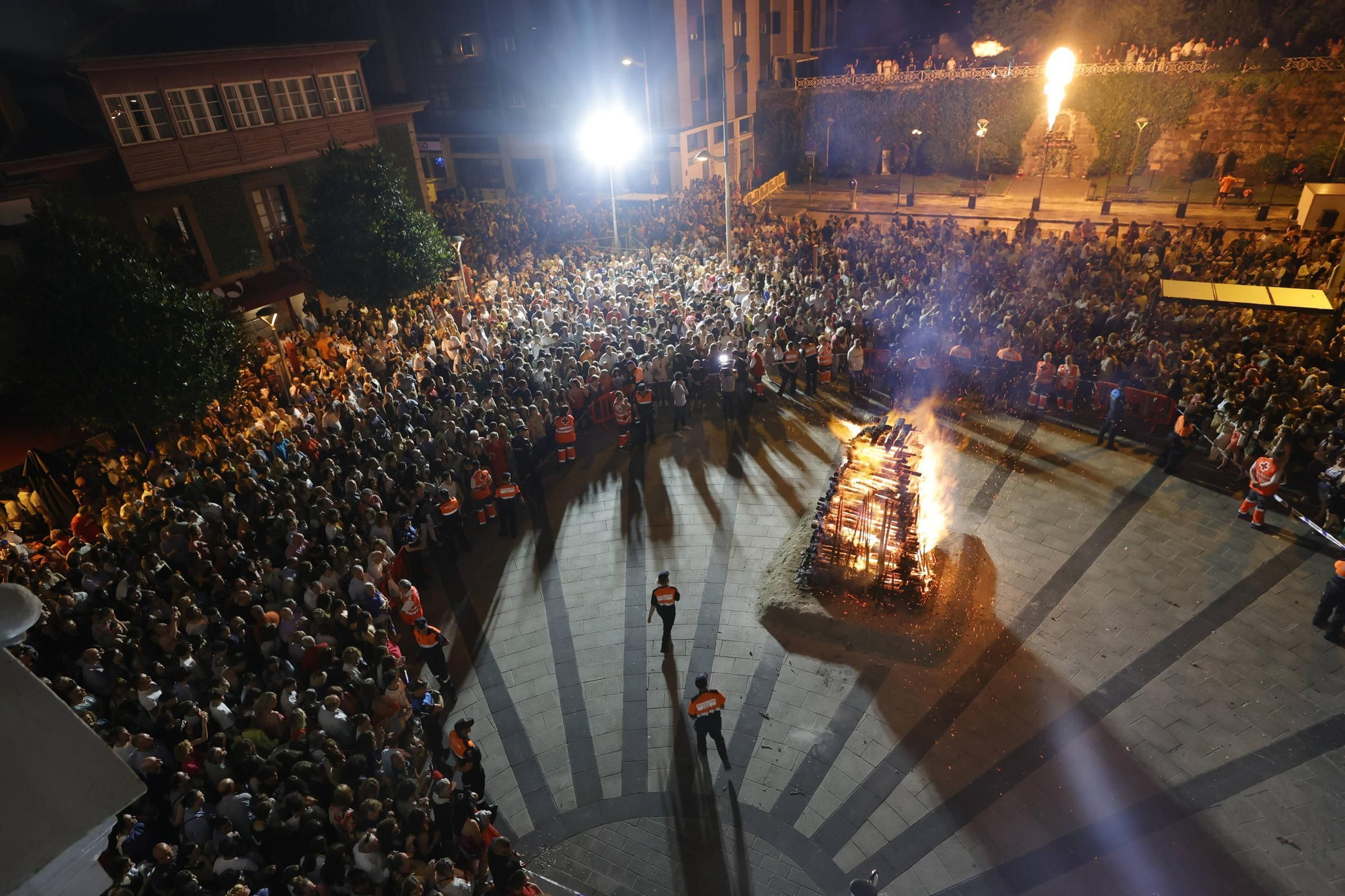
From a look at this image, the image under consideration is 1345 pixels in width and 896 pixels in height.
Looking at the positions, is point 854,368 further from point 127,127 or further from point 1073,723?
point 127,127

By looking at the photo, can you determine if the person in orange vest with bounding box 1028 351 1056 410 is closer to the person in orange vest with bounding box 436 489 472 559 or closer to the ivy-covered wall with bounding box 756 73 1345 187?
the person in orange vest with bounding box 436 489 472 559

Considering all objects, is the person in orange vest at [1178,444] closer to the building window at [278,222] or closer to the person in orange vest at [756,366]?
the person in orange vest at [756,366]

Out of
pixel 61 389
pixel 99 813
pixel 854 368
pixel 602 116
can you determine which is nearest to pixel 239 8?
pixel 602 116

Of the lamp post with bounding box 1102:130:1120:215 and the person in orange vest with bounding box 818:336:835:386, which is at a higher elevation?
the lamp post with bounding box 1102:130:1120:215

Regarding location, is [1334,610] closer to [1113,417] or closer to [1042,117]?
[1113,417]

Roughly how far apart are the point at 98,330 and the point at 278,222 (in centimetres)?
1149

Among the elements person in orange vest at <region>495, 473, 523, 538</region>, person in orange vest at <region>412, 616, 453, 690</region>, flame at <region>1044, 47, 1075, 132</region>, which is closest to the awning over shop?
person in orange vest at <region>495, 473, 523, 538</region>

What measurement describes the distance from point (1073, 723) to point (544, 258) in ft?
71.9

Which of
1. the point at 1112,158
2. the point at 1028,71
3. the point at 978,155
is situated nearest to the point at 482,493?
the point at 978,155

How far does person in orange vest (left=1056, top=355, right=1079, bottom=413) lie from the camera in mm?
14406

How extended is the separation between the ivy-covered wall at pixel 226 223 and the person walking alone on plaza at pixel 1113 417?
2318cm

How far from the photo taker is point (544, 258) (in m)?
25.6

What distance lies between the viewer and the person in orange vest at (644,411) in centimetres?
1443

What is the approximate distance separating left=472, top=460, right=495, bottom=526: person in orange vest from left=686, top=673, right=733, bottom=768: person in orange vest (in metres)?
5.75
